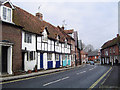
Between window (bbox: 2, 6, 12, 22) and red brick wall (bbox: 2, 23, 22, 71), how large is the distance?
2.45ft

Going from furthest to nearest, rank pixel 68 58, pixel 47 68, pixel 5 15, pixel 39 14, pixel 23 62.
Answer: pixel 68 58, pixel 39 14, pixel 47 68, pixel 23 62, pixel 5 15

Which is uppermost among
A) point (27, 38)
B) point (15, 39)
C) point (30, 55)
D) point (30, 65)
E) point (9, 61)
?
point (27, 38)

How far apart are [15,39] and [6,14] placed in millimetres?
3049

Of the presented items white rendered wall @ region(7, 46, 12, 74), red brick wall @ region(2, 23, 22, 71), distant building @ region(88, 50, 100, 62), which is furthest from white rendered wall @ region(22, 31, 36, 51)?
distant building @ region(88, 50, 100, 62)

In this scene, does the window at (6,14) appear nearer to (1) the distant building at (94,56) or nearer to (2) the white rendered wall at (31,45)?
(2) the white rendered wall at (31,45)

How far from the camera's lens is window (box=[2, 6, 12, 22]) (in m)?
→ 15.5

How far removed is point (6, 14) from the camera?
51.9 feet

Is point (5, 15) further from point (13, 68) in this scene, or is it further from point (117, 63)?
point (117, 63)

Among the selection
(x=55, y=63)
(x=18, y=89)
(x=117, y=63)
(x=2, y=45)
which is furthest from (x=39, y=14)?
(x=117, y=63)

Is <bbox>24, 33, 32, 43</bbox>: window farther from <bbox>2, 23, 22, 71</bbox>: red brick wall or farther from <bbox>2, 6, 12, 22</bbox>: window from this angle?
<bbox>2, 6, 12, 22</bbox>: window

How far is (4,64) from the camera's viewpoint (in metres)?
15.4

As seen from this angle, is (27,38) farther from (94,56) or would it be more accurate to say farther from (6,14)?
(94,56)

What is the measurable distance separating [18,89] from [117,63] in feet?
135

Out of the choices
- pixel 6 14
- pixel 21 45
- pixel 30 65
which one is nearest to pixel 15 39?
pixel 21 45
